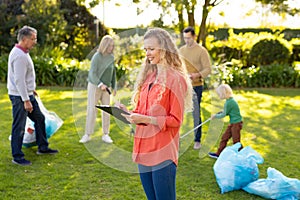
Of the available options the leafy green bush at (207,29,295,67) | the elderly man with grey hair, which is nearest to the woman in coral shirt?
the elderly man with grey hair

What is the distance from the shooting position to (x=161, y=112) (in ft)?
7.76

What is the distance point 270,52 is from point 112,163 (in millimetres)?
9843

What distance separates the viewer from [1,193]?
3801 millimetres

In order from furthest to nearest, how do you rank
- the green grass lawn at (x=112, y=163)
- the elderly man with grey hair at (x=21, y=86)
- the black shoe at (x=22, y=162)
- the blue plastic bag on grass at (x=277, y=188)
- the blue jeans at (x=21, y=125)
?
the black shoe at (x=22, y=162), the blue jeans at (x=21, y=125), the elderly man with grey hair at (x=21, y=86), the green grass lawn at (x=112, y=163), the blue plastic bag on grass at (x=277, y=188)

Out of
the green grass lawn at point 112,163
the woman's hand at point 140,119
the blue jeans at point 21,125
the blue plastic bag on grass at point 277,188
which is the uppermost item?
the woman's hand at point 140,119

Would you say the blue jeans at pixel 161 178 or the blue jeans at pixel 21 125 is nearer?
the blue jeans at pixel 161 178

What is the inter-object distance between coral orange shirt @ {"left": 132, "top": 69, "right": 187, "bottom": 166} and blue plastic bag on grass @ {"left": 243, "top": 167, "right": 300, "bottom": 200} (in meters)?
1.57

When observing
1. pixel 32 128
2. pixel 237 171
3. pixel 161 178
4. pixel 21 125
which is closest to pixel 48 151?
pixel 32 128

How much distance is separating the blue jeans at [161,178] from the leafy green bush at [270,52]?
34.0ft

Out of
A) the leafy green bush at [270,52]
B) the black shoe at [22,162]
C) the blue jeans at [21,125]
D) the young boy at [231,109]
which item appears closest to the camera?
the blue jeans at [21,125]

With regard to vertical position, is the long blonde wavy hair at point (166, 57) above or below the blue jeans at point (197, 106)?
above

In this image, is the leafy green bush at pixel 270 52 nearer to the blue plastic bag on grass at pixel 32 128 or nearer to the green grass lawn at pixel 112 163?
the green grass lawn at pixel 112 163

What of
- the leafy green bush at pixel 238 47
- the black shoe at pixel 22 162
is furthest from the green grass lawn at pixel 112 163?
the leafy green bush at pixel 238 47

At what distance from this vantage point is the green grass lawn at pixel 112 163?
3.79 meters
